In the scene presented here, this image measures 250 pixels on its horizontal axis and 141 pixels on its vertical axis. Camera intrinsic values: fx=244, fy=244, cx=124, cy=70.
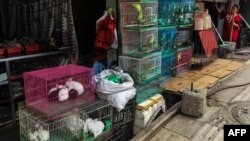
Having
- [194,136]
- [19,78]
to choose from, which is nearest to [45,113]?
[19,78]

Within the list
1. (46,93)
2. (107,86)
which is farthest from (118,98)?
(46,93)

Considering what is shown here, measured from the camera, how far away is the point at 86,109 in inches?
118

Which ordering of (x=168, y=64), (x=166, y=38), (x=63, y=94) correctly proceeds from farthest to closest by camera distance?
(x=168, y=64) < (x=166, y=38) < (x=63, y=94)

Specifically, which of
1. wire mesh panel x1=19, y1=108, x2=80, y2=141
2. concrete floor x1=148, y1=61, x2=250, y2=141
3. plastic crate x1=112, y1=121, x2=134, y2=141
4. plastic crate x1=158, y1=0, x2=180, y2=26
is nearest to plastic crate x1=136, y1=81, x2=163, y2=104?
plastic crate x1=112, y1=121, x2=134, y2=141

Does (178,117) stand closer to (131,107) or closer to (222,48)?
(131,107)

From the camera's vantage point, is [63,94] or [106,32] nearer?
[63,94]

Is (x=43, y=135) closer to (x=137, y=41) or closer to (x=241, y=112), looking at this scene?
(x=137, y=41)

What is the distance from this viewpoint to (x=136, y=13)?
155 inches

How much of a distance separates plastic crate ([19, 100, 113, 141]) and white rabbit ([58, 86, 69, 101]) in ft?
0.67

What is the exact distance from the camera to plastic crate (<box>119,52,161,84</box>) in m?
3.99

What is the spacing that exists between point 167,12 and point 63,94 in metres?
2.80

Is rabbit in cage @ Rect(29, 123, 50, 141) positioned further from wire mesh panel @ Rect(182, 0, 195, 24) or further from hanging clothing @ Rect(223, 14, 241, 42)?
hanging clothing @ Rect(223, 14, 241, 42)

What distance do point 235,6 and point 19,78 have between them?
308 inches

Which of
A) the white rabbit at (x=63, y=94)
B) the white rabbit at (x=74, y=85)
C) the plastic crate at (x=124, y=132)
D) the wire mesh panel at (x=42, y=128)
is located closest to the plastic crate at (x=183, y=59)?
the plastic crate at (x=124, y=132)
